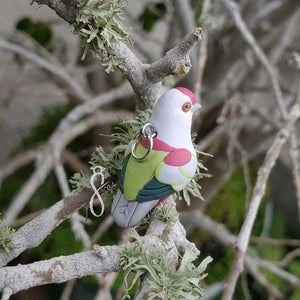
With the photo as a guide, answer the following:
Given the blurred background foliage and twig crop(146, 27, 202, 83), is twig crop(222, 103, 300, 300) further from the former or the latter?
the blurred background foliage

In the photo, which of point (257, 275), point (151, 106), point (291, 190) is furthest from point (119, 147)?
point (291, 190)

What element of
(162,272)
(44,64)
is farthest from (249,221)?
(44,64)

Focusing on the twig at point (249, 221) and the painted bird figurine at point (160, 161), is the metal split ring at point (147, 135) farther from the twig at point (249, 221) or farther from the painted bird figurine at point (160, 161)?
the twig at point (249, 221)

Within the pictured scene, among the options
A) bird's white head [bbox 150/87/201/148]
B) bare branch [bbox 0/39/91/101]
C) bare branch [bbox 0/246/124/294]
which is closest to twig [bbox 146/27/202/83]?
bird's white head [bbox 150/87/201/148]

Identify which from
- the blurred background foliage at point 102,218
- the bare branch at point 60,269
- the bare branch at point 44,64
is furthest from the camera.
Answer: the blurred background foliage at point 102,218

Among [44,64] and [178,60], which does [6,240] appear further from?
[44,64]

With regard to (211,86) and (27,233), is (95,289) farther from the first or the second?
(27,233)

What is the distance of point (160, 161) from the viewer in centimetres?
27

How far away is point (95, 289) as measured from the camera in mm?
784

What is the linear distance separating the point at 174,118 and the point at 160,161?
3cm

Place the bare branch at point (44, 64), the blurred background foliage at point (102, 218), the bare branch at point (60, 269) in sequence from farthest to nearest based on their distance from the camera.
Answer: the blurred background foliage at point (102, 218) → the bare branch at point (44, 64) → the bare branch at point (60, 269)

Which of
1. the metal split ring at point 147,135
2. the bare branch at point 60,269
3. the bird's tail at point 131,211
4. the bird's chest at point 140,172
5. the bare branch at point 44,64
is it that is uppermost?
the bare branch at point 44,64

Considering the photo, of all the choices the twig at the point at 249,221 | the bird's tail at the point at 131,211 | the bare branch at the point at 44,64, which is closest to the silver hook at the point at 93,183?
the bird's tail at the point at 131,211

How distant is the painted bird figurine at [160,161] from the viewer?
268mm
